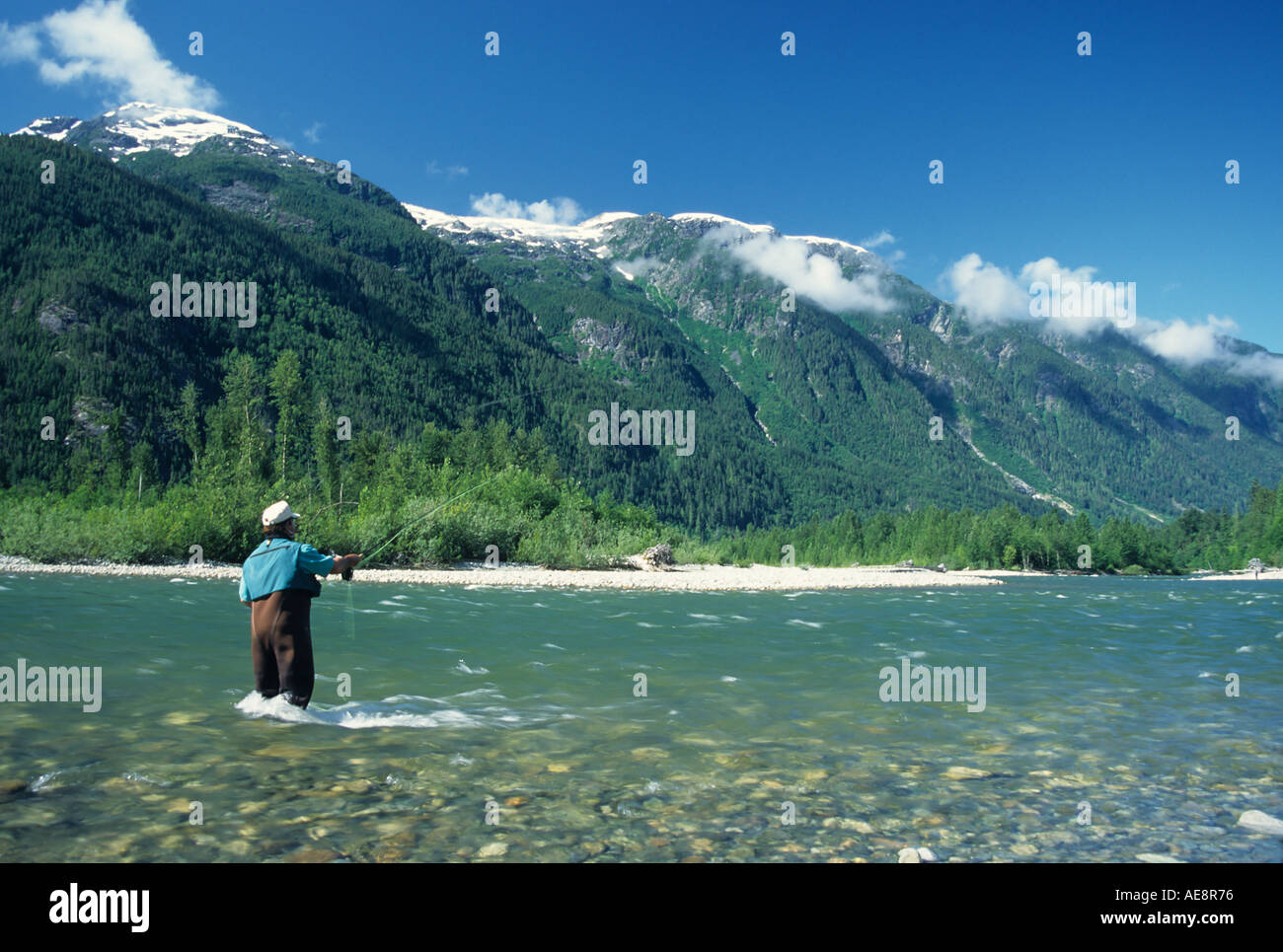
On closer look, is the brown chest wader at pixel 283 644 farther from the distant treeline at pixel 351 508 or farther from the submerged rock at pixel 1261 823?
the distant treeline at pixel 351 508

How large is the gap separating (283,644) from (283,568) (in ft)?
3.45

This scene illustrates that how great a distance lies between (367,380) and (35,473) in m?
76.5

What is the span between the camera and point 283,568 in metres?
9.61

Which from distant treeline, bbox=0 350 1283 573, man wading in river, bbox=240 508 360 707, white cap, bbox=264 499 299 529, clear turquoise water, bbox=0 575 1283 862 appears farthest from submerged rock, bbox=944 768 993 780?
Result: distant treeline, bbox=0 350 1283 573

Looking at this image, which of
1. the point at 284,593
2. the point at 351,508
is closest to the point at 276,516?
the point at 284,593

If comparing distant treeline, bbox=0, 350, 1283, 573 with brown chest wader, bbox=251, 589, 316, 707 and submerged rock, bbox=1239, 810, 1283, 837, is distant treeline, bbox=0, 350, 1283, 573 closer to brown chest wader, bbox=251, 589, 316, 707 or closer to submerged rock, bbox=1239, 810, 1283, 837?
brown chest wader, bbox=251, 589, 316, 707

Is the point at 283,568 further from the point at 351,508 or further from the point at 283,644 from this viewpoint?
the point at 351,508

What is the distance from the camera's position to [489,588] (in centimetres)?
4028

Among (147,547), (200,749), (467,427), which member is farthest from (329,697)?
(467,427)

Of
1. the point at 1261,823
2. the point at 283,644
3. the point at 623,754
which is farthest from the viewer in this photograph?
the point at 283,644

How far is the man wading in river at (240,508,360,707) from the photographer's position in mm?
9633

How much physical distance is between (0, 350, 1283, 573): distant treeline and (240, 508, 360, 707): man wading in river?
14.1 metres

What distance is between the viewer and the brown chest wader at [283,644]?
9.79m
